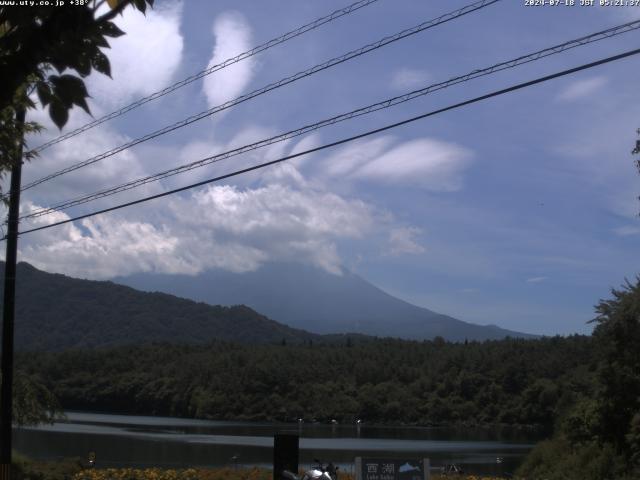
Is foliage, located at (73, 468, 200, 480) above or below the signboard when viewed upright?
below

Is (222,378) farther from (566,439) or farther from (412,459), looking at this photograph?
(412,459)

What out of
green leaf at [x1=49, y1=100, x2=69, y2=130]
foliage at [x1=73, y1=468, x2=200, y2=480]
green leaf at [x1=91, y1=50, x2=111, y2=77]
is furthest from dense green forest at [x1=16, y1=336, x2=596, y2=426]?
green leaf at [x1=49, y1=100, x2=69, y2=130]

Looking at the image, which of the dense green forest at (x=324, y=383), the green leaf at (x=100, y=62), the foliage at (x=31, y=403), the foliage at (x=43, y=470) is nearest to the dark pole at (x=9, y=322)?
the foliage at (x=43, y=470)

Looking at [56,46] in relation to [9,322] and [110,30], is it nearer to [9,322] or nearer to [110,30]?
[110,30]

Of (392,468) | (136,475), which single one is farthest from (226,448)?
(392,468)

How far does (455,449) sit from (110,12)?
63052 millimetres

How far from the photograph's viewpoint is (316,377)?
11350 cm

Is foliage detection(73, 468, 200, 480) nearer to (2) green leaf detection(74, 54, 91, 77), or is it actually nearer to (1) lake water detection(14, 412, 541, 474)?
(1) lake water detection(14, 412, 541, 474)

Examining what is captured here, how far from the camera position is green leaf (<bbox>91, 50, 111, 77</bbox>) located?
4.36m

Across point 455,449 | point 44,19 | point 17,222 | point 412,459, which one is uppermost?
point 17,222

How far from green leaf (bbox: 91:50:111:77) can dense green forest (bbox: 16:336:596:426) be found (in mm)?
94634

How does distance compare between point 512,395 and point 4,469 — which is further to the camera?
point 512,395

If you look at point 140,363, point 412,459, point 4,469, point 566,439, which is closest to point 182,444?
point 566,439

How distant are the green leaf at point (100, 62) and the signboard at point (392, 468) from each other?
26.6 feet
